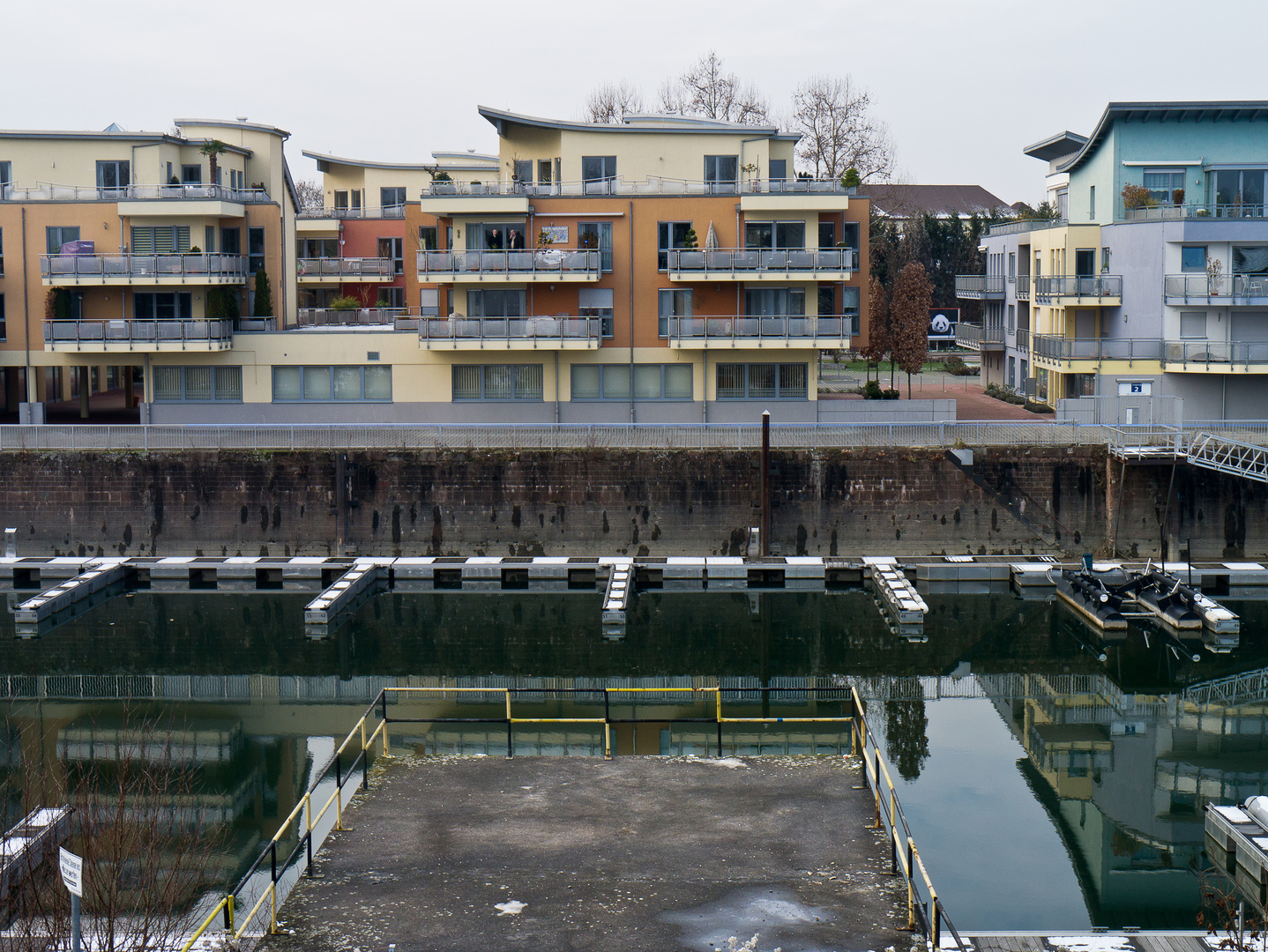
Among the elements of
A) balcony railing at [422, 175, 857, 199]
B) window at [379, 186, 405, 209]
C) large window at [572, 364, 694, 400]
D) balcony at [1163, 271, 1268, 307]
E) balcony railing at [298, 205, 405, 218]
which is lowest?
large window at [572, 364, 694, 400]

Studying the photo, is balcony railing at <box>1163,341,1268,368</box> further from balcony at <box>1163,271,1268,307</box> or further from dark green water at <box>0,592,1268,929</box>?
dark green water at <box>0,592,1268,929</box>

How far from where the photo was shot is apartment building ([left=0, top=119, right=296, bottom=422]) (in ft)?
169

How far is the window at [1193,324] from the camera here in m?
50.5

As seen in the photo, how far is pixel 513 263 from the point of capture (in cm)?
5053

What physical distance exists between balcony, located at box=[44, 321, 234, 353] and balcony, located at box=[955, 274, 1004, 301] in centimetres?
3726

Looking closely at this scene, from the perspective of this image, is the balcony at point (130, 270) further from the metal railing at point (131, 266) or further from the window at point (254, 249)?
the window at point (254, 249)

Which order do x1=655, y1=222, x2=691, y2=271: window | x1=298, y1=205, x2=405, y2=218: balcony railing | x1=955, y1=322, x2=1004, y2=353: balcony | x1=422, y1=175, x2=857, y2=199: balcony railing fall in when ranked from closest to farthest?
x1=422, y1=175, x2=857, y2=199: balcony railing → x1=655, y1=222, x2=691, y2=271: window → x1=955, y1=322, x2=1004, y2=353: balcony → x1=298, y1=205, x2=405, y2=218: balcony railing

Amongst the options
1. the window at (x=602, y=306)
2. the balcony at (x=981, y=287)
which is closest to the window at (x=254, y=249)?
the window at (x=602, y=306)

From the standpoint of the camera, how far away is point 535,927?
19031 millimetres

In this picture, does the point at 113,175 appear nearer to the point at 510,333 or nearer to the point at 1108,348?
the point at 510,333

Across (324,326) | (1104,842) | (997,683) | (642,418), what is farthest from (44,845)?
(324,326)

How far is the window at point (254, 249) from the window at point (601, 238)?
41.7ft

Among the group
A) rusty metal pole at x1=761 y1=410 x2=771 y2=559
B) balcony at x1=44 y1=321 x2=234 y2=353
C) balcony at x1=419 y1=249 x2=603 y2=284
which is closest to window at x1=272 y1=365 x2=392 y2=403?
balcony at x1=44 y1=321 x2=234 y2=353

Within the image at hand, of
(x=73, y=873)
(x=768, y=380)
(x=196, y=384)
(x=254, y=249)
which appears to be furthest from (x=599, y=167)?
(x=73, y=873)
